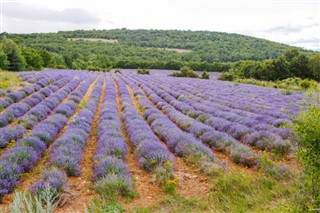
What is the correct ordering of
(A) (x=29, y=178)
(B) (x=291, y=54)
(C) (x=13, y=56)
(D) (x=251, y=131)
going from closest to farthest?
1. (A) (x=29, y=178)
2. (D) (x=251, y=131)
3. (C) (x=13, y=56)
4. (B) (x=291, y=54)

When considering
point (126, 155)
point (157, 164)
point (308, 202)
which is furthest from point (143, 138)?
point (308, 202)

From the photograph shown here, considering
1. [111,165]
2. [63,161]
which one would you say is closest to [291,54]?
[111,165]

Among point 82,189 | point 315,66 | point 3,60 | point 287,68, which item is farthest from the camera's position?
point 315,66

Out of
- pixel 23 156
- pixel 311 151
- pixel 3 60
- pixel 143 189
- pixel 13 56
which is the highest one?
pixel 13 56

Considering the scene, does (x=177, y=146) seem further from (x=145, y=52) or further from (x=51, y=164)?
(x=145, y=52)

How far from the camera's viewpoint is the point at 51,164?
5832 mm

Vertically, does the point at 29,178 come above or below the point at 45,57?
below

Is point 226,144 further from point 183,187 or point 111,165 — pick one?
point 111,165

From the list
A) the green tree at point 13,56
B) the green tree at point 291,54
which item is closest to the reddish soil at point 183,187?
the green tree at point 13,56

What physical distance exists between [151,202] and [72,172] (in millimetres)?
2022

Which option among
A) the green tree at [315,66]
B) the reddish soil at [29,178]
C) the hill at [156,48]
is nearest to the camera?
the reddish soil at [29,178]

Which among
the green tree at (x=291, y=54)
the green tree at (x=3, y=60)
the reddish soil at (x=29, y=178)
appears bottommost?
the reddish soil at (x=29, y=178)

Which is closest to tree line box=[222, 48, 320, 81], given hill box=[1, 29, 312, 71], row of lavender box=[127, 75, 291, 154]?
hill box=[1, 29, 312, 71]

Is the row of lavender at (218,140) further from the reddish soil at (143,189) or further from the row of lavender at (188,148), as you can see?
the reddish soil at (143,189)
